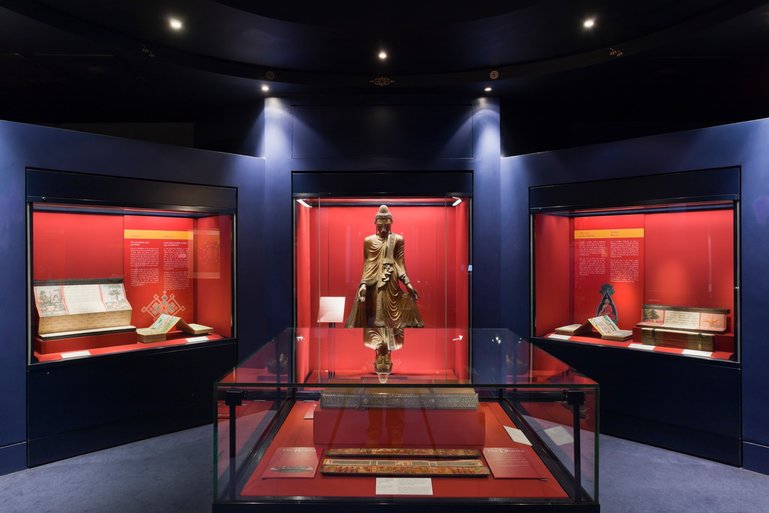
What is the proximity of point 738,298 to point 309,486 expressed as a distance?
382cm

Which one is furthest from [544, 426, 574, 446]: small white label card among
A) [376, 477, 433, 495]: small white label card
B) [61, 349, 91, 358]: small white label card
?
[61, 349, 91, 358]: small white label card

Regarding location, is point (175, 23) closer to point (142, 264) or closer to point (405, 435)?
point (142, 264)

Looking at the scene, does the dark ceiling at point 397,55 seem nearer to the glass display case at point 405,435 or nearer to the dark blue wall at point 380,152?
the dark blue wall at point 380,152

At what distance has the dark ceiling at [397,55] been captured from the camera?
11.8 ft

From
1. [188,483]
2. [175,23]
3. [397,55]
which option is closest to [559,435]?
[188,483]

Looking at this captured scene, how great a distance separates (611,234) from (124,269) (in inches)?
194

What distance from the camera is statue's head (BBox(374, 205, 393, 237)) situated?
4777 millimetres

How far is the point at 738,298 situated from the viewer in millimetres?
3713

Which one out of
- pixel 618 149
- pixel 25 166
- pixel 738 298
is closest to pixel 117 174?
pixel 25 166

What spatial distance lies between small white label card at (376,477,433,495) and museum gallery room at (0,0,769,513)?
0.29 feet

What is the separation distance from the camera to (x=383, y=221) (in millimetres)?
4777

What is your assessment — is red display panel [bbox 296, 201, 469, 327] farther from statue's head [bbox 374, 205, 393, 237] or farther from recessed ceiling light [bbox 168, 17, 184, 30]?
recessed ceiling light [bbox 168, 17, 184, 30]

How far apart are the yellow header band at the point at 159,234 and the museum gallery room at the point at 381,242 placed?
23 millimetres

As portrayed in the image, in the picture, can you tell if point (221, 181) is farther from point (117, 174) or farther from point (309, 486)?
point (309, 486)
